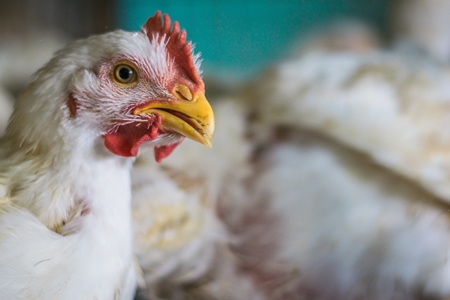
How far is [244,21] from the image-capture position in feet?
3.98

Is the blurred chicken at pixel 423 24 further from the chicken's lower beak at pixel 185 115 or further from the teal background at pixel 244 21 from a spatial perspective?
the chicken's lower beak at pixel 185 115

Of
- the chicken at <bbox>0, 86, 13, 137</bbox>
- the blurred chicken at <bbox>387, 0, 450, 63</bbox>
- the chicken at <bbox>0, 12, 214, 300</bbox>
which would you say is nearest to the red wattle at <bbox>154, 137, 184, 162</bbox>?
the chicken at <bbox>0, 12, 214, 300</bbox>

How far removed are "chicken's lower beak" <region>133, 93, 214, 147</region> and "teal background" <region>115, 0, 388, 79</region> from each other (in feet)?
1.50

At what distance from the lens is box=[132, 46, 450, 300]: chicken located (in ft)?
4.01

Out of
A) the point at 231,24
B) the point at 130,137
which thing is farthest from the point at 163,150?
the point at 231,24

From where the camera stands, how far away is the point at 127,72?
2.51 ft

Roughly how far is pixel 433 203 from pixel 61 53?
0.93 m

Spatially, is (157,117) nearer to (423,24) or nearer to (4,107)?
(4,107)

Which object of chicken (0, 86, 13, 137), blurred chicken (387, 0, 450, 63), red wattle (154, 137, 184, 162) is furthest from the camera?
blurred chicken (387, 0, 450, 63)

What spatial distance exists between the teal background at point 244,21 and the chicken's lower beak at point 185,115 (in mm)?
457

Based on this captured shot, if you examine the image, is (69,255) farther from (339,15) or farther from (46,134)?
(339,15)

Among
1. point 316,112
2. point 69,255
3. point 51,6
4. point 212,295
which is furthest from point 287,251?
point 51,6

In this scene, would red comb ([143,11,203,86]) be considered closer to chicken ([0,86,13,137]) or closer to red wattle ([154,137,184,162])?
red wattle ([154,137,184,162])

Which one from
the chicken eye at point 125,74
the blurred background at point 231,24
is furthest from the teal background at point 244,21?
the chicken eye at point 125,74
